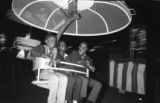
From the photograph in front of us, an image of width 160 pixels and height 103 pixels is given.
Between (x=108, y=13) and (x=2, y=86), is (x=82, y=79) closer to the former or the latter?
(x=108, y=13)

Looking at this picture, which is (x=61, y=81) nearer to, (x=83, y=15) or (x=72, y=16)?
(x=72, y=16)

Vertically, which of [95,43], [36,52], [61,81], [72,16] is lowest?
[61,81]

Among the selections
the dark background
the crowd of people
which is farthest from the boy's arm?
the dark background

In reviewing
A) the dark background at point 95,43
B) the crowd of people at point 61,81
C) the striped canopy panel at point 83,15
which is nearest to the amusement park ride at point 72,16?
the striped canopy panel at point 83,15

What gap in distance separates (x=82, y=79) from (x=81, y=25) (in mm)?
922

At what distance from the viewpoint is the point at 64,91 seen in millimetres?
3191

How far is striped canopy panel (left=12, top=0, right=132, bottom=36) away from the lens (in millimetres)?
3326

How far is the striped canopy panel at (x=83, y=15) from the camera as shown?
333 cm

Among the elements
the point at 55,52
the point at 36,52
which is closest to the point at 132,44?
the point at 55,52

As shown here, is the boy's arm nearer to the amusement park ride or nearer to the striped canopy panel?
the amusement park ride

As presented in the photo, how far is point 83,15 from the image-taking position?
12.4 feet

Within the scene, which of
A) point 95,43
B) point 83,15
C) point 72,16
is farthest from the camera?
point 95,43

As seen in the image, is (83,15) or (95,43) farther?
(95,43)

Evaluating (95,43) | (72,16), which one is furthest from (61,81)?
(95,43)
